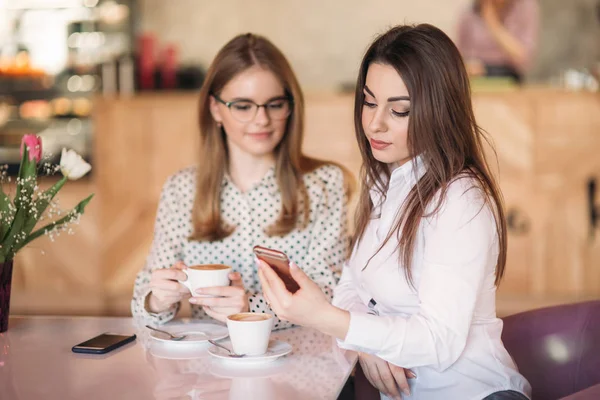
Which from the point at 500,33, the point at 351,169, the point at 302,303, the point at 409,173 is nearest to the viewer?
the point at 302,303

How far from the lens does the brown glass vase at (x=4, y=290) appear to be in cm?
181

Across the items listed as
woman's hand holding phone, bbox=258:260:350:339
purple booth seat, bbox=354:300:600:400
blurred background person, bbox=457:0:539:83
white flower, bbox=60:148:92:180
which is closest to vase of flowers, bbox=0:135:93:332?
white flower, bbox=60:148:92:180

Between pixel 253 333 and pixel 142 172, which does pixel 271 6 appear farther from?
pixel 253 333

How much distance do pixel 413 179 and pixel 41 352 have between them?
856 millimetres

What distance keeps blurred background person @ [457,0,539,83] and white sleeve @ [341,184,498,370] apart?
3.95 m

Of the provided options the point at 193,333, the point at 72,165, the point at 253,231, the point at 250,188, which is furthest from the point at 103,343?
the point at 250,188

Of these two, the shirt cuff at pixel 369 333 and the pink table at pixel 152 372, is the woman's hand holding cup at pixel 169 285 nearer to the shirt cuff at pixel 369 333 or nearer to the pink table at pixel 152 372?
the pink table at pixel 152 372

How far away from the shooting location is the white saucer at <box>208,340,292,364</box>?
5.12 ft

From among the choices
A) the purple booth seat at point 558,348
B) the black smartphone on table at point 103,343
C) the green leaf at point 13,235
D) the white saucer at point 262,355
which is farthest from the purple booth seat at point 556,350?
the green leaf at point 13,235

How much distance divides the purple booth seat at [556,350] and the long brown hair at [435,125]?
0.33 m

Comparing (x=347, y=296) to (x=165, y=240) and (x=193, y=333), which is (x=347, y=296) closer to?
(x=193, y=333)

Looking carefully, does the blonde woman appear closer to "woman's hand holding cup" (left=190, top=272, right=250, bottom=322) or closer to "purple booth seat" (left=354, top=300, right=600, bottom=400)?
"woman's hand holding cup" (left=190, top=272, right=250, bottom=322)

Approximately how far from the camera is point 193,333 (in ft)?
5.86

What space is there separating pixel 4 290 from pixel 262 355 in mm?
652
